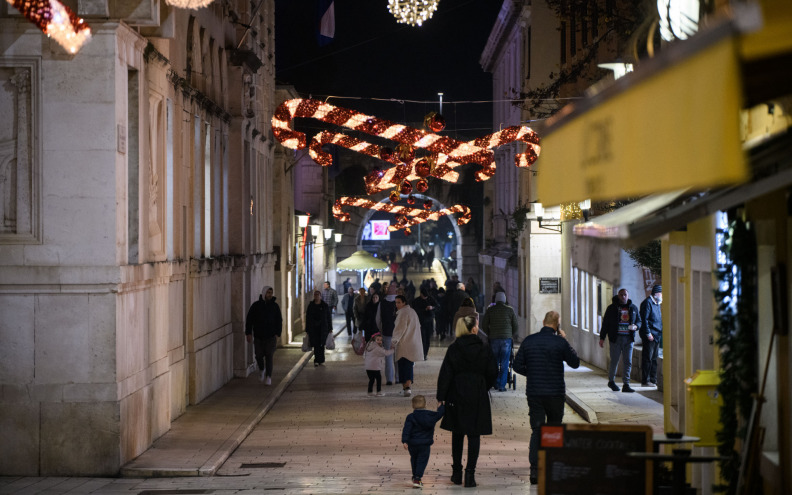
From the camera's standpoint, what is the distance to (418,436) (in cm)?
1239

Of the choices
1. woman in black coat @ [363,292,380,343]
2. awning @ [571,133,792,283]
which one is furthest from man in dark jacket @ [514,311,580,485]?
woman in black coat @ [363,292,380,343]

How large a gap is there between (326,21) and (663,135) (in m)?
25.6

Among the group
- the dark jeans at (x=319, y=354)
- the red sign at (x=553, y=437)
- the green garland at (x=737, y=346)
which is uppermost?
the green garland at (x=737, y=346)

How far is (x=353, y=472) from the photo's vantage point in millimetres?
13320

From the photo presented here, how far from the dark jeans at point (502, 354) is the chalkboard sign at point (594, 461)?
1241cm

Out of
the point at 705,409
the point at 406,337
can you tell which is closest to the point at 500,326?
the point at 406,337

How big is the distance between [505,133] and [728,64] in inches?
717

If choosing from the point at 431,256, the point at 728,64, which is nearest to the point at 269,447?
the point at 728,64

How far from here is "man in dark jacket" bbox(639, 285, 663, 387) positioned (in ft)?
67.5

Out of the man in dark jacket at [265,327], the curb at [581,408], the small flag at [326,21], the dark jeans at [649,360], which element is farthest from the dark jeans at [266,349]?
the small flag at [326,21]

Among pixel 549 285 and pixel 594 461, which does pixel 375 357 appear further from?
pixel 594 461

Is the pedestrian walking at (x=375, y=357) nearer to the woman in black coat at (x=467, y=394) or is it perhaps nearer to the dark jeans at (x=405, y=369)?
Result: the dark jeans at (x=405, y=369)

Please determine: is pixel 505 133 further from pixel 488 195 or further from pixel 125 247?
pixel 488 195

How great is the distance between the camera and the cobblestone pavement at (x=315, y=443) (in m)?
12.6
